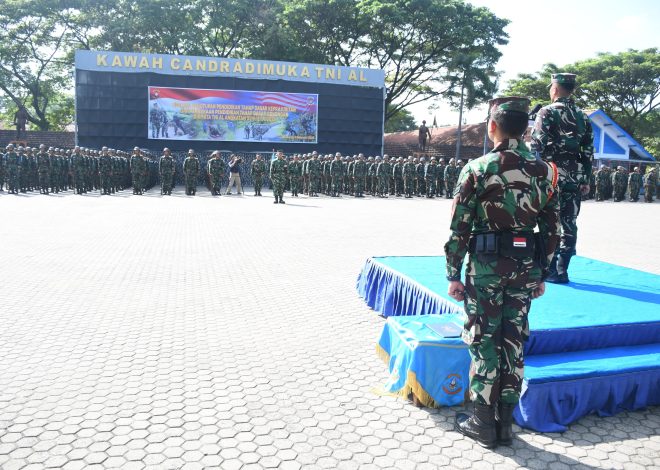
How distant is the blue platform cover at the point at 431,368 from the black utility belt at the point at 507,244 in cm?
71

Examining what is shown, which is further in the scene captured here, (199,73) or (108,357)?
(199,73)

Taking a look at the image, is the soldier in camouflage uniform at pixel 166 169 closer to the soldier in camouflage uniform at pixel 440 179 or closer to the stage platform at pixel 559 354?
the soldier in camouflage uniform at pixel 440 179

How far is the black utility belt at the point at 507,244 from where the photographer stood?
2307 mm

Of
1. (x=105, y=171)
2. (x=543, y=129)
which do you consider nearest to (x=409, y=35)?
(x=105, y=171)

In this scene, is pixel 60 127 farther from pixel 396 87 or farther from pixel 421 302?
pixel 421 302

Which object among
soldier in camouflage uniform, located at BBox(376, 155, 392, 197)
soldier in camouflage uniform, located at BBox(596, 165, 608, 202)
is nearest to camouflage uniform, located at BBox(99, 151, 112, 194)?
soldier in camouflage uniform, located at BBox(376, 155, 392, 197)

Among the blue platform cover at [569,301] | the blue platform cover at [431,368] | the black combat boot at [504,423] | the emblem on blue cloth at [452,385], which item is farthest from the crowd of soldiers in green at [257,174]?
the black combat boot at [504,423]

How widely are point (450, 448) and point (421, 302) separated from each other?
165cm

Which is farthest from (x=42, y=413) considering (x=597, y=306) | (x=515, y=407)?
(x=597, y=306)

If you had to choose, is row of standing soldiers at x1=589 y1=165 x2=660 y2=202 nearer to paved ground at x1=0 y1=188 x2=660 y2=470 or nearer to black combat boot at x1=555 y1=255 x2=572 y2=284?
paved ground at x1=0 y1=188 x2=660 y2=470

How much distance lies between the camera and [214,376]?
310 cm

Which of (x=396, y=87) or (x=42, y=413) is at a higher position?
(x=396, y=87)

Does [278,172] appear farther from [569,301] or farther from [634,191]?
[634,191]

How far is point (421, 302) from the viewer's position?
398cm
